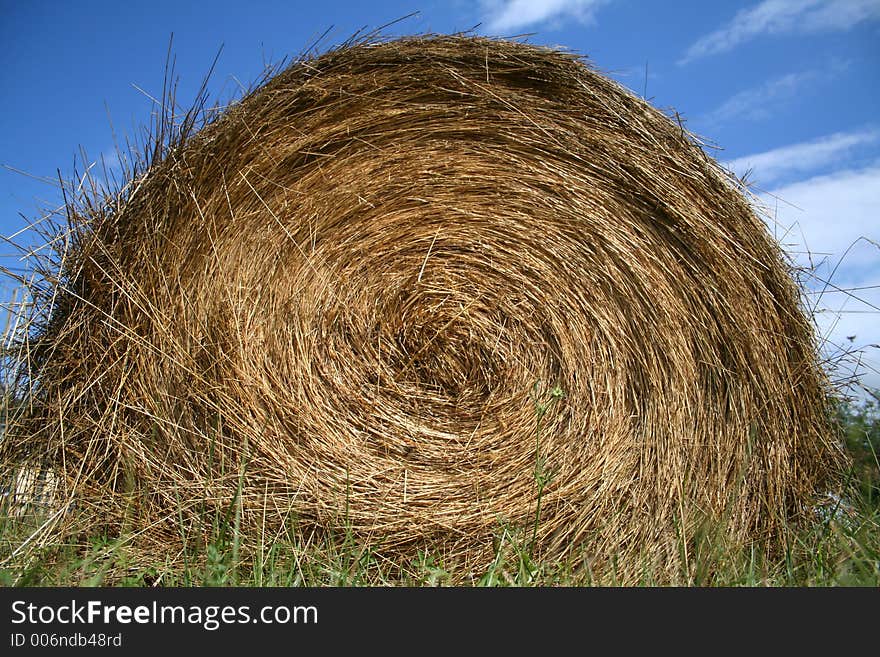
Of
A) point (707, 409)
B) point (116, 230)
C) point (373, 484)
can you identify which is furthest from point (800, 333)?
point (116, 230)

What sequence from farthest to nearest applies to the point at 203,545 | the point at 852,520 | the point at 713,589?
the point at 852,520 < the point at 203,545 < the point at 713,589

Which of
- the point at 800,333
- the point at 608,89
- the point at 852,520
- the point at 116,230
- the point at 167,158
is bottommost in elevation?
the point at 852,520

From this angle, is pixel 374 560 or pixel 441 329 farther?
pixel 441 329

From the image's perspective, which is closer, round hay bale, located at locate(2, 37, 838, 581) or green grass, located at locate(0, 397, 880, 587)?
green grass, located at locate(0, 397, 880, 587)

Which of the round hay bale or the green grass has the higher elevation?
the round hay bale

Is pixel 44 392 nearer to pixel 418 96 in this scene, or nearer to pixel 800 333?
pixel 418 96

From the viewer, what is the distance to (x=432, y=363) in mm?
2234

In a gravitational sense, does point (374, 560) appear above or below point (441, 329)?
below

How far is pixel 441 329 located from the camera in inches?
88.4

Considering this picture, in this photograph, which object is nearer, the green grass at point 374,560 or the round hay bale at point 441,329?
the green grass at point 374,560

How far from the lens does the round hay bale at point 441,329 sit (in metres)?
1.97

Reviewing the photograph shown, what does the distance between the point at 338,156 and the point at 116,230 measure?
720mm

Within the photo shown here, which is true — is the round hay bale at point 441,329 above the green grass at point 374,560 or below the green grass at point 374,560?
above

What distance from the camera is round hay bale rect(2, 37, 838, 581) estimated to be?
1.97 meters
